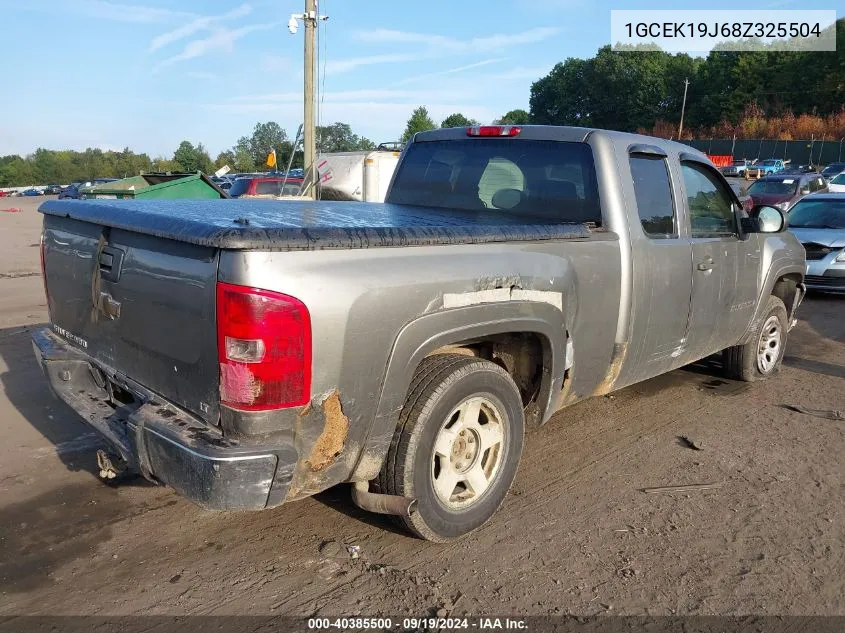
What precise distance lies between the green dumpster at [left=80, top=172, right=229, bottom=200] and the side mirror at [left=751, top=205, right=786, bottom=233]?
8.42 m

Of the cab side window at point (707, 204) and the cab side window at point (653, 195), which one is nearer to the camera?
the cab side window at point (653, 195)

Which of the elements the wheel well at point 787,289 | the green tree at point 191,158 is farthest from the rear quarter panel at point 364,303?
the green tree at point 191,158

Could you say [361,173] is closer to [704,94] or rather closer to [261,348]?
[261,348]

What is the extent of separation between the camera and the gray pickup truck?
97.8 inches

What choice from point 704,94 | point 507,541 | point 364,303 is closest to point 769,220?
point 507,541

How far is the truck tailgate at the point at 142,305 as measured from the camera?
2561 millimetres

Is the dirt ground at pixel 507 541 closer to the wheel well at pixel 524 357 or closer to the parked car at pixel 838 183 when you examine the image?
the wheel well at pixel 524 357

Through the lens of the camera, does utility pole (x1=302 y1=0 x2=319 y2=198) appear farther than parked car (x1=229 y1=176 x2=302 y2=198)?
No

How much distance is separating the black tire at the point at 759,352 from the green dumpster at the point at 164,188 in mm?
8204

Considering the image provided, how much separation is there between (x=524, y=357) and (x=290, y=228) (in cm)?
163

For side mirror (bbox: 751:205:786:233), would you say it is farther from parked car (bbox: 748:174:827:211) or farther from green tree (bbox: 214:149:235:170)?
green tree (bbox: 214:149:235:170)

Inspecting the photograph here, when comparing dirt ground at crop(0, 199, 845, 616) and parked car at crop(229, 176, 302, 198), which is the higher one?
parked car at crop(229, 176, 302, 198)

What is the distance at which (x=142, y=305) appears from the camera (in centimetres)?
285

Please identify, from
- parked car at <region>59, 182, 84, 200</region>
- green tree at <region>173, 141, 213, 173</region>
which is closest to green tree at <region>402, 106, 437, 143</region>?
green tree at <region>173, 141, 213, 173</region>
